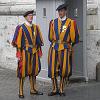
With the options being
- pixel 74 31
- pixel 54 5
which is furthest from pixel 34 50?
pixel 54 5

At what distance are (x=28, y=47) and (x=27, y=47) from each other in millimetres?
22

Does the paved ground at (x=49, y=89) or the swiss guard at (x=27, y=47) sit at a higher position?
the swiss guard at (x=27, y=47)

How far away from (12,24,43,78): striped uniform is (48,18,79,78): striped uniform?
293 mm

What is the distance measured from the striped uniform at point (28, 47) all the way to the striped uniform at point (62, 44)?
0.96 feet

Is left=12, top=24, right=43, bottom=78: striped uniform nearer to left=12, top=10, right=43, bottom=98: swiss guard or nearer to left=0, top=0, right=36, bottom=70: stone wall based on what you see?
left=12, top=10, right=43, bottom=98: swiss guard

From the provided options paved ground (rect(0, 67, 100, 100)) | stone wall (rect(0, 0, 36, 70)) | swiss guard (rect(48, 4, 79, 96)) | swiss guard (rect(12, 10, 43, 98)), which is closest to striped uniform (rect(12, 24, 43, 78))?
swiss guard (rect(12, 10, 43, 98))

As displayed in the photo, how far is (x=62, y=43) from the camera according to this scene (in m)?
10.2

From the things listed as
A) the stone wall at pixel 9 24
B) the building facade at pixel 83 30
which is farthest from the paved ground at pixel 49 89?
the stone wall at pixel 9 24

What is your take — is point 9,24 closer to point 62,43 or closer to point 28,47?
point 28,47

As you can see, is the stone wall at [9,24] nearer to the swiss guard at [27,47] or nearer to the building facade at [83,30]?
the building facade at [83,30]

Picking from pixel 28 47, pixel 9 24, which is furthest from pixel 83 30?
pixel 9 24

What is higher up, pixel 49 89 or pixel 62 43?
pixel 62 43

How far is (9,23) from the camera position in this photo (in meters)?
13.7

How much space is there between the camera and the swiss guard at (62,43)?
10180mm
